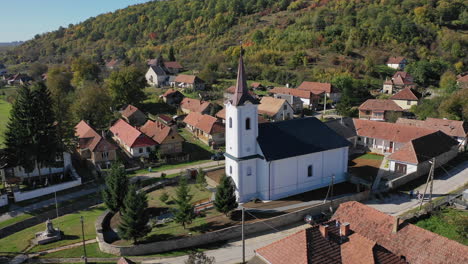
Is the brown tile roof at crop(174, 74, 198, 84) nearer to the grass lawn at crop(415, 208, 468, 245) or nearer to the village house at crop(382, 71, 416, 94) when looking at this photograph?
the village house at crop(382, 71, 416, 94)

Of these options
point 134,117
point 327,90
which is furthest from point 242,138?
point 327,90

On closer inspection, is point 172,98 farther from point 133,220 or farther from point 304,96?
point 133,220

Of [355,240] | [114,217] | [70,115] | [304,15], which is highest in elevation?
[304,15]

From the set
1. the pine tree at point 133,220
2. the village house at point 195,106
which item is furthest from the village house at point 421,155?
the village house at point 195,106

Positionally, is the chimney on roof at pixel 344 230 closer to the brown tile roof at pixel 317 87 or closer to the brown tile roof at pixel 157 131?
the brown tile roof at pixel 157 131

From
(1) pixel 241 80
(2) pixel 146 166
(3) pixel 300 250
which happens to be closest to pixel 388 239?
(3) pixel 300 250

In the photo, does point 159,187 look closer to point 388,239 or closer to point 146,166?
point 146,166
